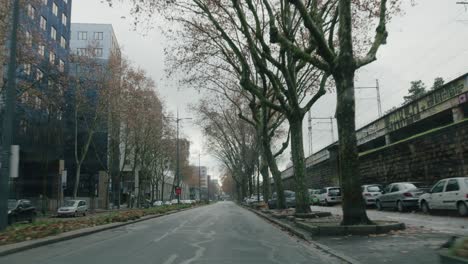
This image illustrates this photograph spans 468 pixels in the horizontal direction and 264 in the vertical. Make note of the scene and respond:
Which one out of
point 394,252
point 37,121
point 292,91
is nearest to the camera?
point 394,252

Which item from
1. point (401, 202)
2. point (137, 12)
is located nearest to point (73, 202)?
point (137, 12)

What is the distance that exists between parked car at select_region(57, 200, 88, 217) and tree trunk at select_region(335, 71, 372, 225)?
2928cm

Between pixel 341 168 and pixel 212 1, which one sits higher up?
pixel 212 1

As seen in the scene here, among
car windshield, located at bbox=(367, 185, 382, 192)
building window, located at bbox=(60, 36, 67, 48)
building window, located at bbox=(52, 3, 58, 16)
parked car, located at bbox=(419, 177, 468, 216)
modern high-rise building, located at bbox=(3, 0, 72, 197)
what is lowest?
parked car, located at bbox=(419, 177, 468, 216)

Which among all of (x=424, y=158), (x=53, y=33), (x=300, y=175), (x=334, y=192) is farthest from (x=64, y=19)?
(x=424, y=158)

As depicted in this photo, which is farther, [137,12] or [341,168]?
[137,12]

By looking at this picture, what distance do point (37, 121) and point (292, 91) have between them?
3226cm

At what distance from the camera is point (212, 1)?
1973cm

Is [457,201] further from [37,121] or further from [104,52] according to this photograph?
[104,52]

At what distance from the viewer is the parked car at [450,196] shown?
16594 mm

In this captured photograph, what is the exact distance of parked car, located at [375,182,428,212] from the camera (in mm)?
21391

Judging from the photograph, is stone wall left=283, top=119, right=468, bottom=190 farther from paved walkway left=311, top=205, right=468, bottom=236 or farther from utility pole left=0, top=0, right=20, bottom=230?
utility pole left=0, top=0, right=20, bottom=230

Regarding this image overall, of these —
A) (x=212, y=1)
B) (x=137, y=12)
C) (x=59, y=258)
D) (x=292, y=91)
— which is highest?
(x=212, y=1)

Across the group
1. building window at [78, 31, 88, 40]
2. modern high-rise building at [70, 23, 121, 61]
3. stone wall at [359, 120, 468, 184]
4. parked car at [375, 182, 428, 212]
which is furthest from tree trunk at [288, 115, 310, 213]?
building window at [78, 31, 88, 40]
